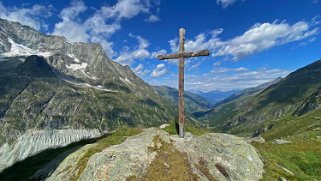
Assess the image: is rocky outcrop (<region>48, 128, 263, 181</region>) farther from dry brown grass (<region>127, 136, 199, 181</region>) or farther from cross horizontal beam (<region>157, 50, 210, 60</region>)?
cross horizontal beam (<region>157, 50, 210, 60</region>)

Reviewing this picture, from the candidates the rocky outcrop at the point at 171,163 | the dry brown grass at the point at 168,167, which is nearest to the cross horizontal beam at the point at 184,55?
the rocky outcrop at the point at 171,163

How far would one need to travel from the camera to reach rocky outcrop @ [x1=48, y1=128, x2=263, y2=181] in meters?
30.2

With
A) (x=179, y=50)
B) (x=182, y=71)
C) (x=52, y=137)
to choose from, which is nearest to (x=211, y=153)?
(x=182, y=71)

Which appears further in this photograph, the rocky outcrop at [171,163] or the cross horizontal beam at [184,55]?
the cross horizontal beam at [184,55]

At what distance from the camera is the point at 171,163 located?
31.1 meters

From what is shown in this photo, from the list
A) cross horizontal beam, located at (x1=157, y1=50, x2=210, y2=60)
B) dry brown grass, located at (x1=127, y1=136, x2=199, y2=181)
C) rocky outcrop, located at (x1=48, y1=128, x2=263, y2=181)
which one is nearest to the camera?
dry brown grass, located at (x1=127, y1=136, x2=199, y2=181)

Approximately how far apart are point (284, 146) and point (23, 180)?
3919cm

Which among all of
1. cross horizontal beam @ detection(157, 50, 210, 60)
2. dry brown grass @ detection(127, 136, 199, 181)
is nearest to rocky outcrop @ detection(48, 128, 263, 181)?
dry brown grass @ detection(127, 136, 199, 181)

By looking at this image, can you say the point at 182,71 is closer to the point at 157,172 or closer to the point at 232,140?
the point at 232,140

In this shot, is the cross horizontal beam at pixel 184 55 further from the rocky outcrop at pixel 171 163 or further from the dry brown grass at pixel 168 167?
the dry brown grass at pixel 168 167

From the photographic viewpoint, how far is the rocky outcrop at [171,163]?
30.2 m

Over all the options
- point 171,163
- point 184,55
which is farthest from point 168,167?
point 184,55

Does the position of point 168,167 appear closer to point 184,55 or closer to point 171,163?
point 171,163

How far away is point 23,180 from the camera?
45.5 m
